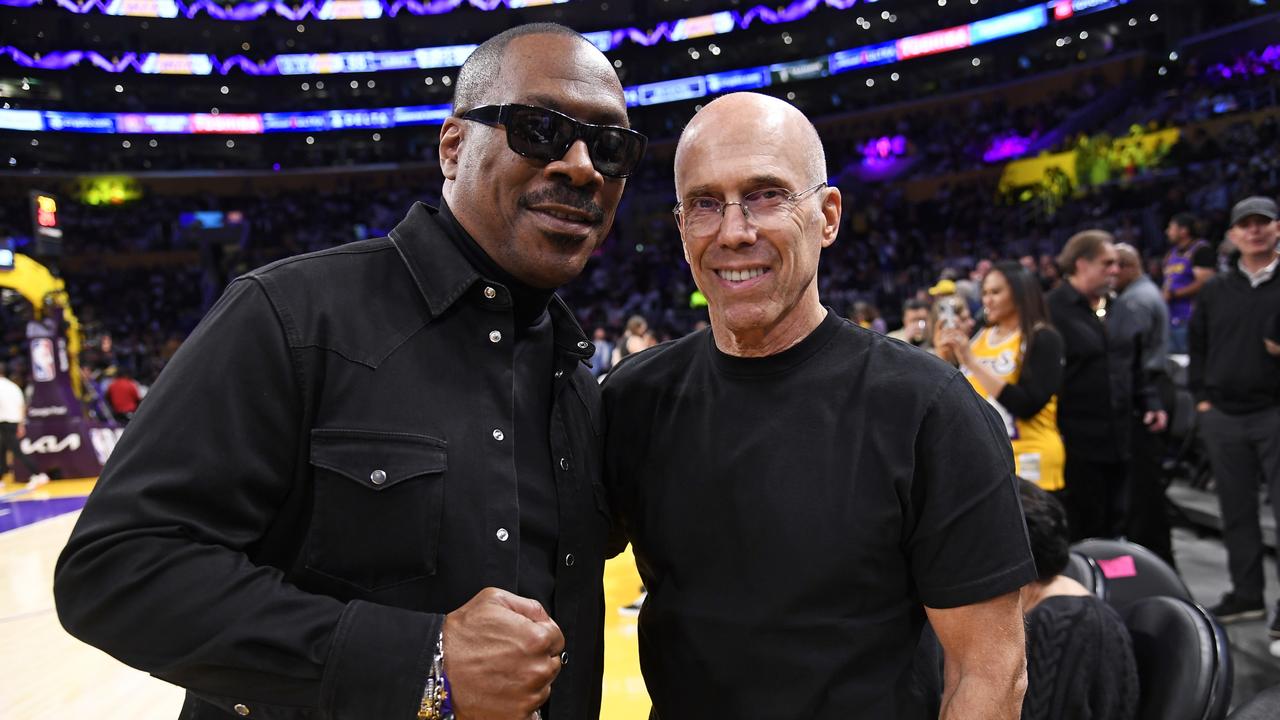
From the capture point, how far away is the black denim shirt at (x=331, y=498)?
103 cm

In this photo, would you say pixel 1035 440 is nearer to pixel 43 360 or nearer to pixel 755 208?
pixel 755 208

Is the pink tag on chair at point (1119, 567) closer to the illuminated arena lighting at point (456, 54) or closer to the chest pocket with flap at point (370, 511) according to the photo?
the chest pocket with flap at point (370, 511)

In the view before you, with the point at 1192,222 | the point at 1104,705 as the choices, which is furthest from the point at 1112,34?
the point at 1104,705

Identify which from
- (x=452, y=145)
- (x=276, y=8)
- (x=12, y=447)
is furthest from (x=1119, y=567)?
(x=276, y=8)

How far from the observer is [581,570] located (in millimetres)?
1468

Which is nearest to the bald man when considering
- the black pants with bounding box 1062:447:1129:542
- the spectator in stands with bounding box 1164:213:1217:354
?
the black pants with bounding box 1062:447:1129:542

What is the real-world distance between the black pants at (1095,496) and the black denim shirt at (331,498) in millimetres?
3676

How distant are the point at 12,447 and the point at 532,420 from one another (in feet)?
37.5

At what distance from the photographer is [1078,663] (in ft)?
6.26

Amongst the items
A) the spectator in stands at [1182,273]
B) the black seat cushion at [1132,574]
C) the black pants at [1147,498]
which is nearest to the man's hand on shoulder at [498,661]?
the black seat cushion at [1132,574]

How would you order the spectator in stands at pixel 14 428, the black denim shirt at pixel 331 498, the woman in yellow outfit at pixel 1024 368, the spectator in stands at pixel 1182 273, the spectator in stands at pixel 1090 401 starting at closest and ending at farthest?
1. the black denim shirt at pixel 331 498
2. the woman in yellow outfit at pixel 1024 368
3. the spectator in stands at pixel 1090 401
4. the spectator in stands at pixel 1182 273
5. the spectator in stands at pixel 14 428

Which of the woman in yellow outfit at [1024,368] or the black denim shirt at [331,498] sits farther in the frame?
the woman in yellow outfit at [1024,368]

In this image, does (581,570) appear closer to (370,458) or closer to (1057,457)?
(370,458)

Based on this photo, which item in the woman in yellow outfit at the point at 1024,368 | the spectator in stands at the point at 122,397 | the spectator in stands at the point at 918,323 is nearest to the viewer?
the woman in yellow outfit at the point at 1024,368
